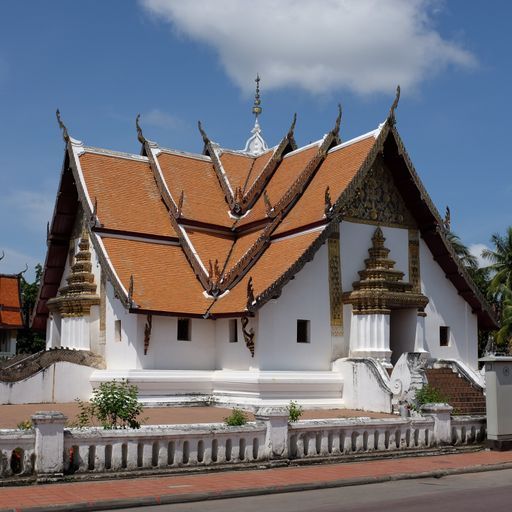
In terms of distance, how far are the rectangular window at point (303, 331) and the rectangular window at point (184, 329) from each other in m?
2.76

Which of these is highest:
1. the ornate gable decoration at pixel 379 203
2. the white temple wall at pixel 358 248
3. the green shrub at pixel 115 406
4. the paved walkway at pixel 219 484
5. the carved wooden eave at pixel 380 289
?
the ornate gable decoration at pixel 379 203

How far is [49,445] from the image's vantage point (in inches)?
359

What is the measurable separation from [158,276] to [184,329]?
1.44 meters

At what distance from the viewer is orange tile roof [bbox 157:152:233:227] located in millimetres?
21759

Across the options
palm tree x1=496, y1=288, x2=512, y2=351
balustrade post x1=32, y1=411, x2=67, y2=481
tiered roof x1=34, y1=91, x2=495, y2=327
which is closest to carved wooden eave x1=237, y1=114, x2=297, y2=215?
tiered roof x1=34, y1=91, x2=495, y2=327

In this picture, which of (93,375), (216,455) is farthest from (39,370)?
(216,455)

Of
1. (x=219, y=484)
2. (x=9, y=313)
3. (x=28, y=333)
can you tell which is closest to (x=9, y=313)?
(x=9, y=313)

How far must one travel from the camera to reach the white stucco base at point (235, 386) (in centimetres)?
1734

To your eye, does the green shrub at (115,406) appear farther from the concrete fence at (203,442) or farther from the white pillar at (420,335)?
the white pillar at (420,335)

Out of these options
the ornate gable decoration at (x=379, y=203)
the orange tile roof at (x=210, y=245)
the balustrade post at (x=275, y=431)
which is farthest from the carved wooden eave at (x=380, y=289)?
the balustrade post at (x=275, y=431)

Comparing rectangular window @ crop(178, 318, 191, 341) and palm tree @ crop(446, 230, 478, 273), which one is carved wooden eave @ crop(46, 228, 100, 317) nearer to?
rectangular window @ crop(178, 318, 191, 341)

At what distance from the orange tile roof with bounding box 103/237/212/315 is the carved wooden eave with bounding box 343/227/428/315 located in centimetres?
362

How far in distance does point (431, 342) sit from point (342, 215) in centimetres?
420

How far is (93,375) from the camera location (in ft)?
62.7
